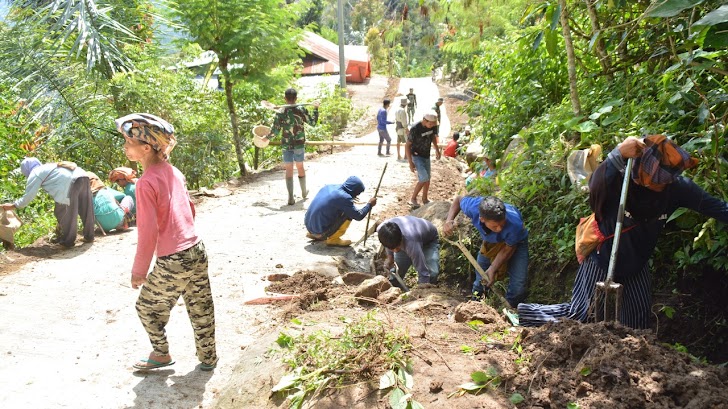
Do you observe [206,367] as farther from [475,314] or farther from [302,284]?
[475,314]

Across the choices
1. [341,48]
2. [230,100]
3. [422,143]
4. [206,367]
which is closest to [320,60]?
[341,48]

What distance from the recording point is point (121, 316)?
18.2 feet

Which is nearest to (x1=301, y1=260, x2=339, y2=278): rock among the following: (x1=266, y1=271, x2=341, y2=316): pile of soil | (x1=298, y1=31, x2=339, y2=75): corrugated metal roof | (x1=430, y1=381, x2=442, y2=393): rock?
(x1=266, y1=271, x2=341, y2=316): pile of soil

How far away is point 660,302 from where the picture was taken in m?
4.95

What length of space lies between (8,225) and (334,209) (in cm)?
403

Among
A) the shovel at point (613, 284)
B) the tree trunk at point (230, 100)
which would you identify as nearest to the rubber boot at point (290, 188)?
the tree trunk at point (230, 100)

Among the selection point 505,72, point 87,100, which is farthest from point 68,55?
point 505,72

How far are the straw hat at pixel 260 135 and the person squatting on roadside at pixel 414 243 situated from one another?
5.30 meters

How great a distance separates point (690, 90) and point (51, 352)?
553cm

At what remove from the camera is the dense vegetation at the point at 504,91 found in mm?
4777

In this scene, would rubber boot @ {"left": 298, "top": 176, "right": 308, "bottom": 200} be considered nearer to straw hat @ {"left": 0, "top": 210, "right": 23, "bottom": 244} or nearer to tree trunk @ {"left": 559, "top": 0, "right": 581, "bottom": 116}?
straw hat @ {"left": 0, "top": 210, "right": 23, "bottom": 244}

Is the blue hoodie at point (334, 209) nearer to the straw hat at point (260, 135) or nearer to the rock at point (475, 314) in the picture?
the rock at point (475, 314)

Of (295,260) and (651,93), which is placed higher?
(651,93)

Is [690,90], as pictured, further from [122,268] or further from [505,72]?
[122,268]
